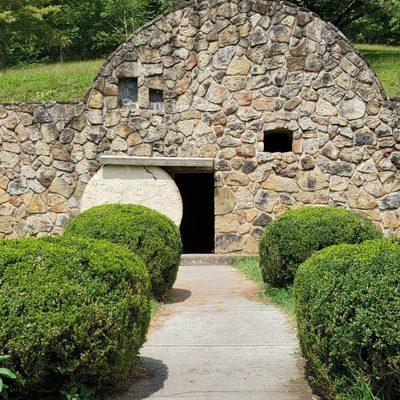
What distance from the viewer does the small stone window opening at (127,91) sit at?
1238cm

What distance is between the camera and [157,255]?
25.2 ft

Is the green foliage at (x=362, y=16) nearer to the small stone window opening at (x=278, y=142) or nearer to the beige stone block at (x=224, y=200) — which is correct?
the small stone window opening at (x=278, y=142)

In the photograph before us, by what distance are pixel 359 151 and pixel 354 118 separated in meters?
0.66

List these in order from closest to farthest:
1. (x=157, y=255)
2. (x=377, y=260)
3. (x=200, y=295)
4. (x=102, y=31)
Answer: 1. (x=377, y=260)
2. (x=157, y=255)
3. (x=200, y=295)
4. (x=102, y=31)

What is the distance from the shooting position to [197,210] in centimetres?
1786

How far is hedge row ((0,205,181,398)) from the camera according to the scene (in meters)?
3.78

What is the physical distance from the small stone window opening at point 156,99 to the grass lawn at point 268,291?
3.59m

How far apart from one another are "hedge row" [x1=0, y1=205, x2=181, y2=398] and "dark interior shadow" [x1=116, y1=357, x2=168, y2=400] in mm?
237

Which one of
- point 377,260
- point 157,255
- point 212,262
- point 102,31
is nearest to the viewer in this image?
point 377,260

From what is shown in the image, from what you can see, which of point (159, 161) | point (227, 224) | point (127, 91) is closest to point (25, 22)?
point (127, 91)

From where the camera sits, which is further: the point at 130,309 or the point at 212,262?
the point at 212,262

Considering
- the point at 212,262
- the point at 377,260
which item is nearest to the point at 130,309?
the point at 377,260

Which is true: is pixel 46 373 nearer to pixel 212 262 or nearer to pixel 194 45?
pixel 212 262

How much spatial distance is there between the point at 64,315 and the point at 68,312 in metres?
0.03
